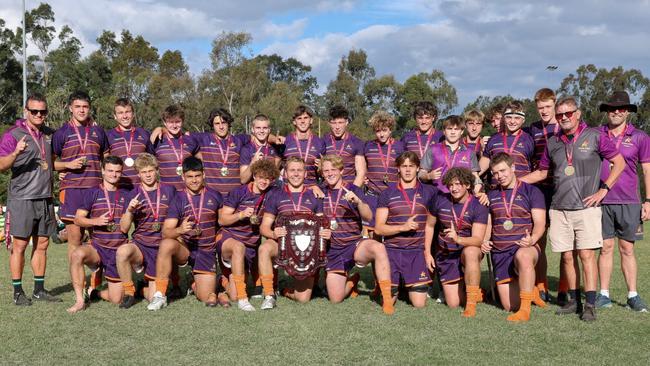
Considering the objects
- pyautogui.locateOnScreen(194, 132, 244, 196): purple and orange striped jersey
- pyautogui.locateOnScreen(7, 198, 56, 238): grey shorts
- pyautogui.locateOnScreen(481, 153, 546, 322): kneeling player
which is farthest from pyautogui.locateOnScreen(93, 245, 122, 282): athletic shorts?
pyautogui.locateOnScreen(481, 153, 546, 322): kneeling player

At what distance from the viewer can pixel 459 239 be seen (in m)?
5.90

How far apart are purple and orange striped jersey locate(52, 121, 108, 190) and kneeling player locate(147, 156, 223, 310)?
3.46ft

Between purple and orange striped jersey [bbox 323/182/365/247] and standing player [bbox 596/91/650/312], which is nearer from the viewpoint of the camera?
standing player [bbox 596/91/650/312]

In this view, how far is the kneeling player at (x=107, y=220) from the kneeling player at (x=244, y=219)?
42.3 inches

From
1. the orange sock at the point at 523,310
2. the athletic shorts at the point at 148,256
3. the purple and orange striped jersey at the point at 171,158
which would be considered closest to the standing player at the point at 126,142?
the purple and orange striped jersey at the point at 171,158

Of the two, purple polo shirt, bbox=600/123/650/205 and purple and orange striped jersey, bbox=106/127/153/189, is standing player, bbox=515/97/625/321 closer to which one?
purple polo shirt, bbox=600/123/650/205

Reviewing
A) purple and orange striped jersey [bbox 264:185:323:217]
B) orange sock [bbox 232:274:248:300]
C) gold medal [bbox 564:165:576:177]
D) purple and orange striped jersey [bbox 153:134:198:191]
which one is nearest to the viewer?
gold medal [bbox 564:165:576:177]

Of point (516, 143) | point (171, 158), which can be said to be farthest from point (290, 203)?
point (516, 143)

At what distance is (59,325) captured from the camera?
546cm

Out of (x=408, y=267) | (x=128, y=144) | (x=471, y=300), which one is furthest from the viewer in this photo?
(x=128, y=144)

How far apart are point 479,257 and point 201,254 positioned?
9.37 ft

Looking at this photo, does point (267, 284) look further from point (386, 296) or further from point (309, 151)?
point (309, 151)

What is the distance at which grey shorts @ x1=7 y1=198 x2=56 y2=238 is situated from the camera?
6.32 meters

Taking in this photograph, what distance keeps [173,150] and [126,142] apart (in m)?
0.52
